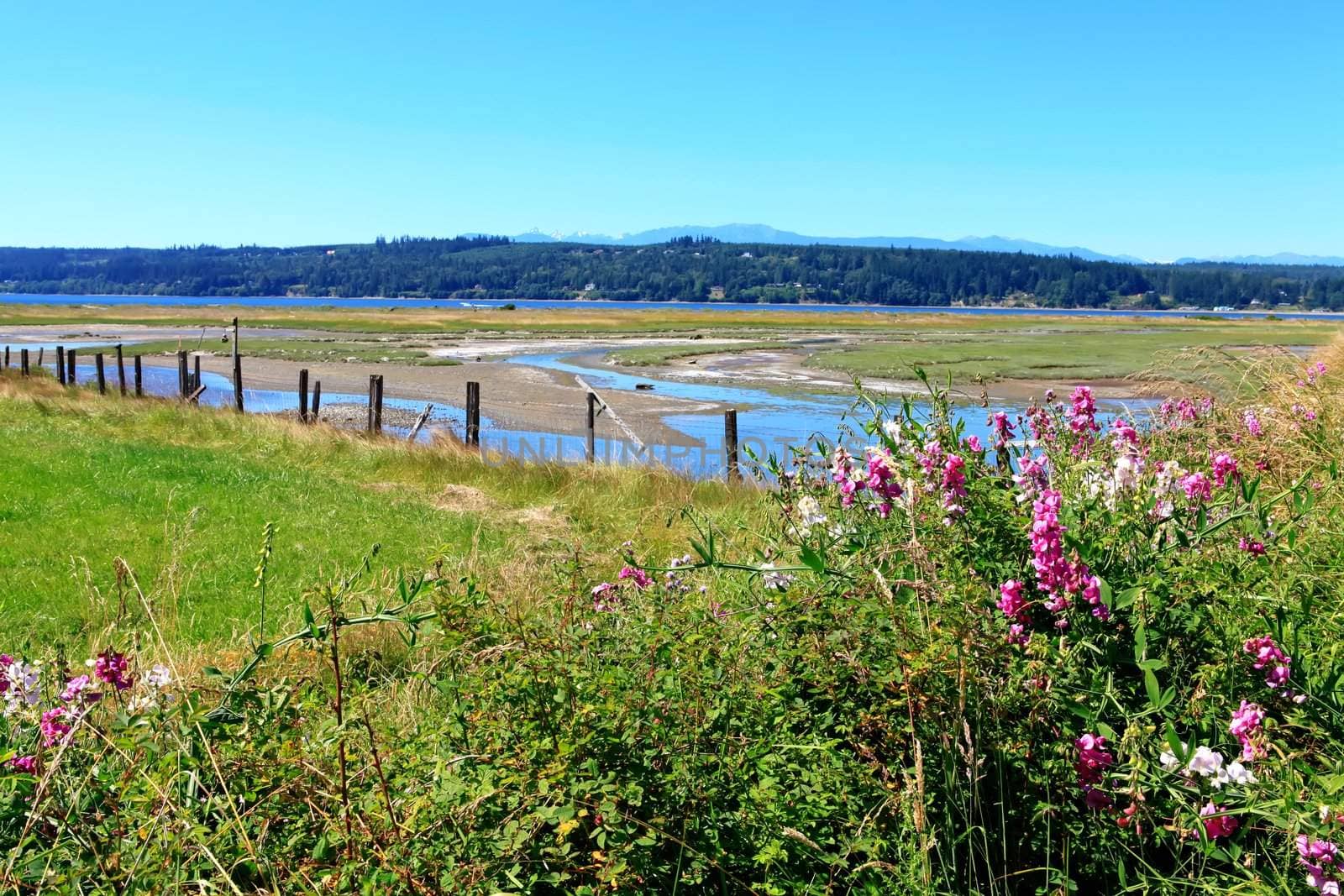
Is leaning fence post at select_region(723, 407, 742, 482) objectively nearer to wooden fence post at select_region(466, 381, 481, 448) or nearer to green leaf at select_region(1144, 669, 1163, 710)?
wooden fence post at select_region(466, 381, 481, 448)

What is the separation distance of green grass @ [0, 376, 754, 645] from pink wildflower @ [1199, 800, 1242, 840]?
85.9 inches

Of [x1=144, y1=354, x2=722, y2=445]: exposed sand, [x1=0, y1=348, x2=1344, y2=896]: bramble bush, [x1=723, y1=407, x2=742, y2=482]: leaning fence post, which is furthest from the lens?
[x1=144, y1=354, x2=722, y2=445]: exposed sand

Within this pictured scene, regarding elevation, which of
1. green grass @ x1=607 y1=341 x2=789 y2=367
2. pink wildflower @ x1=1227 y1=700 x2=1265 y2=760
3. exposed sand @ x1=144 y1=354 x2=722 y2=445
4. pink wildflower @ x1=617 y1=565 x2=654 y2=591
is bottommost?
exposed sand @ x1=144 y1=354 x2=722 y2=445

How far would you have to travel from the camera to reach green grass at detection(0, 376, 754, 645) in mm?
7512

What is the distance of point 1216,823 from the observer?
2.22 m

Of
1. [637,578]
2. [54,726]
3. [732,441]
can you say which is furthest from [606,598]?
[732,441]

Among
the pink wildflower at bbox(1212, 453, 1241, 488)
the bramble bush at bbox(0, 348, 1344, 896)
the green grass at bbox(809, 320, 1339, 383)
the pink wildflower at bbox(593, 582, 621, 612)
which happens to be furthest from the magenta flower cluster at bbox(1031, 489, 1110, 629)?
the green grass at bbox(809, 320, 1339, 383)

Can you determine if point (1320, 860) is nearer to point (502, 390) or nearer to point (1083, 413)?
point (1083, 413)

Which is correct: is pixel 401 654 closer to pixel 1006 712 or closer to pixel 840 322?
pixel 1006 712

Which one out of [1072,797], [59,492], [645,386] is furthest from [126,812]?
[645,386]

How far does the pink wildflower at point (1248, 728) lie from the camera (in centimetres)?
215

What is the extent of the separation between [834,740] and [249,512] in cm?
1041

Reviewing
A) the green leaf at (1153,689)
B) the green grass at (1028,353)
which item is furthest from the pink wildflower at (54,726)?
the green grass at (1028,353)

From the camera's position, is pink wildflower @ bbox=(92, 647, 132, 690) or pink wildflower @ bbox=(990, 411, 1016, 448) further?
pink wildflower @ bbox=(990, 411, 1016, 448)
